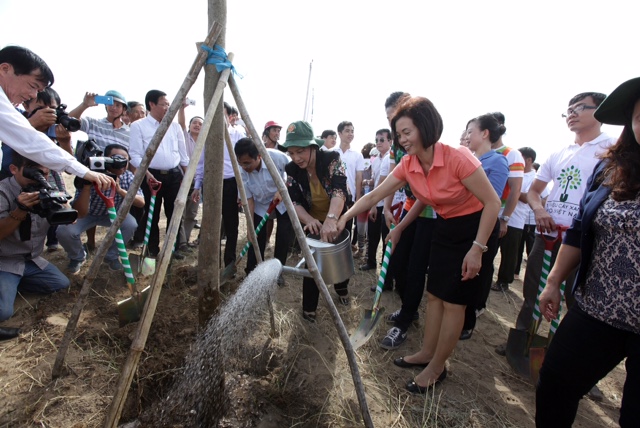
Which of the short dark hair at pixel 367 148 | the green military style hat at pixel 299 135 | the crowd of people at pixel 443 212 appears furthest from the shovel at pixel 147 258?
the short dark hair at pixel 367 148


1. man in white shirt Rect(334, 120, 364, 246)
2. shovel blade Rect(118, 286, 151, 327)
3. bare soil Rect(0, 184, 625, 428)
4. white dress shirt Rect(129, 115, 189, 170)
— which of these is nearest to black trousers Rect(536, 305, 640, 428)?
bare soil Rect(0, 184, 625, 428)

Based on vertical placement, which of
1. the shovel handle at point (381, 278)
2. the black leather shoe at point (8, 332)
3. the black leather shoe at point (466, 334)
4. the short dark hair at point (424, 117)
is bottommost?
the black leather shoe at point (466, 334)

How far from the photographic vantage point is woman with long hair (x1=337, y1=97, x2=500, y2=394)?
2.09m

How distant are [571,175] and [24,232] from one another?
4978 millimetres

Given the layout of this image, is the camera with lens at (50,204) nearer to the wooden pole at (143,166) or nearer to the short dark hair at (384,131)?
the wooden pole at (143,166)

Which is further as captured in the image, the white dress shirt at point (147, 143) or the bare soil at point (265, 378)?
the white dress shirt at point (147, 143)

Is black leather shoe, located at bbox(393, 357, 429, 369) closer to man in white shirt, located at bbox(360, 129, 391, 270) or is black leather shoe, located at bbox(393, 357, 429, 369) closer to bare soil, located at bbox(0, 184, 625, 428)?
bare soil, located at bbox(0, 184, 625, 428)

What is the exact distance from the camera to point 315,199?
330 centimetres

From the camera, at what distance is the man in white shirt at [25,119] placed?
2.31 m

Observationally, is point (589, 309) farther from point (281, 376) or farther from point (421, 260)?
point (281, 376)

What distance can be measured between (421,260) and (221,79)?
2224 mm

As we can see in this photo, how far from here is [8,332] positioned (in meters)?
2.67

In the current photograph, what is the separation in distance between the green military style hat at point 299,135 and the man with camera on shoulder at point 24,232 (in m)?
Answer: 1.88

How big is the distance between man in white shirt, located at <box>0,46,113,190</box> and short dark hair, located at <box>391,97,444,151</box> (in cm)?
223
